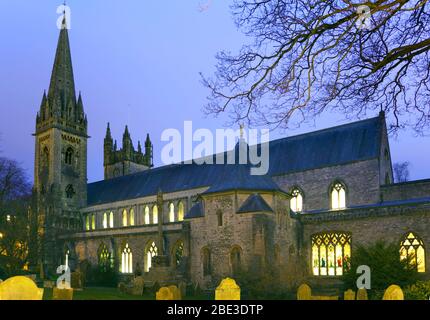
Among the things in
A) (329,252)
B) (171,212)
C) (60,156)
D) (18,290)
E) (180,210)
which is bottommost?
(329,252)

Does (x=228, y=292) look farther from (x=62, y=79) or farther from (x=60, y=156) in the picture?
(x=62, y=79)

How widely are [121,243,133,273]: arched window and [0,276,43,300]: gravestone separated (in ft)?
133

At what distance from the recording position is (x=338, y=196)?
4119cm

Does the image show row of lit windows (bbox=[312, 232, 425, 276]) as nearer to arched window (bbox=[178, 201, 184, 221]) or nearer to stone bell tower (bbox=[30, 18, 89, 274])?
arched window (bbox=[178, 201, 184, 221])

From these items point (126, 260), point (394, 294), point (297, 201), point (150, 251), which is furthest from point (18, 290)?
point (126, 260)

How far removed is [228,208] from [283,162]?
13805 mm

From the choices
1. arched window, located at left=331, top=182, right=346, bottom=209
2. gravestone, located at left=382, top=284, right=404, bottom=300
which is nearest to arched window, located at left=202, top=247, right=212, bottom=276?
arched window, located at left=331, top=182, right=346, bottom=209

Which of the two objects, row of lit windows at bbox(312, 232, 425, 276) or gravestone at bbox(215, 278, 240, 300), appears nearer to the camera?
gravestone at bbox(215, 278, 240, 300)

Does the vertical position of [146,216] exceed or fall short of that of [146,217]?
it exceeds it

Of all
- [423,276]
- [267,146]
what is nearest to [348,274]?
[423,276]

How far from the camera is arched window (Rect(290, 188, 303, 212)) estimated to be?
4288cm

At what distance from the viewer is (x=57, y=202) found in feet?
200

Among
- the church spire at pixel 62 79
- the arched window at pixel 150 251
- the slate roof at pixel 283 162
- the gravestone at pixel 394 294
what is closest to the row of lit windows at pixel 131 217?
the slate roof at pixel 283 162

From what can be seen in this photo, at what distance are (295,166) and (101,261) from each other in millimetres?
21638
